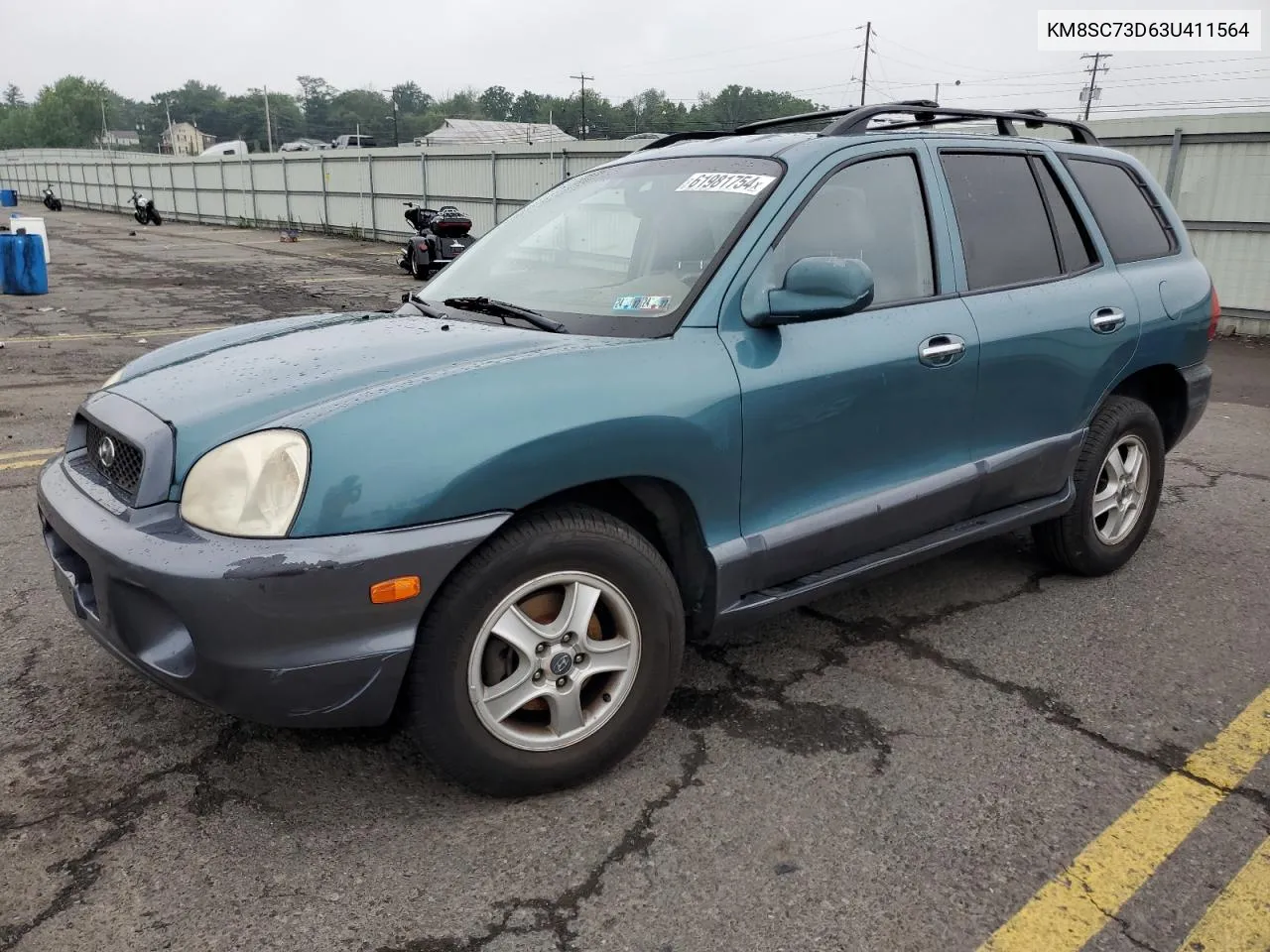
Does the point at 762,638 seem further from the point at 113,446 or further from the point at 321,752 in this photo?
the point at 113,446

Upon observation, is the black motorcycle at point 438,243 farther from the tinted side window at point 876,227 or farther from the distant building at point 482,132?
the distant building at point 482,132

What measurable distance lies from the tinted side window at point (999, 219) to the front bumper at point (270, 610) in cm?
211

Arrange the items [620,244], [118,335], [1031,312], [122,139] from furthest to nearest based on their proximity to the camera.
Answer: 1. [122,139]
2. [118,335]
3. [1031,312]
4. [620,244]

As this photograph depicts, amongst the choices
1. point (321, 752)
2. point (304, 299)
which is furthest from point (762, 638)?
point (304, 299)

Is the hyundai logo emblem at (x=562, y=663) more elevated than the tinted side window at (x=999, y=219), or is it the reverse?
the tinted side window at (x=999, y=219)

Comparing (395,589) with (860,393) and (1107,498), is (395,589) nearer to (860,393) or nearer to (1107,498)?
(860,393)

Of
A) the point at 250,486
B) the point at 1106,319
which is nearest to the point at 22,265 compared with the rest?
the point at 250,486

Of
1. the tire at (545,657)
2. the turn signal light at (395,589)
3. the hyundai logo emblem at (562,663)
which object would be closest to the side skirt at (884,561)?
the tire at (545,657)

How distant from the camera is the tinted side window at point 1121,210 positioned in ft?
13.1

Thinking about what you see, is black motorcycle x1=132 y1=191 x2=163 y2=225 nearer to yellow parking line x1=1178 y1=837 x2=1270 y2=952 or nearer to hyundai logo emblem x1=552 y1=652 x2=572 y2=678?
hyundai logo emblem x1=552 y1=652 x2=572 y2=678

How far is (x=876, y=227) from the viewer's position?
3.23 m

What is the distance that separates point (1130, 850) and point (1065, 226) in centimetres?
244

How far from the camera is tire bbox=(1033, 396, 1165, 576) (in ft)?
12.8

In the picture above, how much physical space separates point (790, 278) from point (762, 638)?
1.40m
